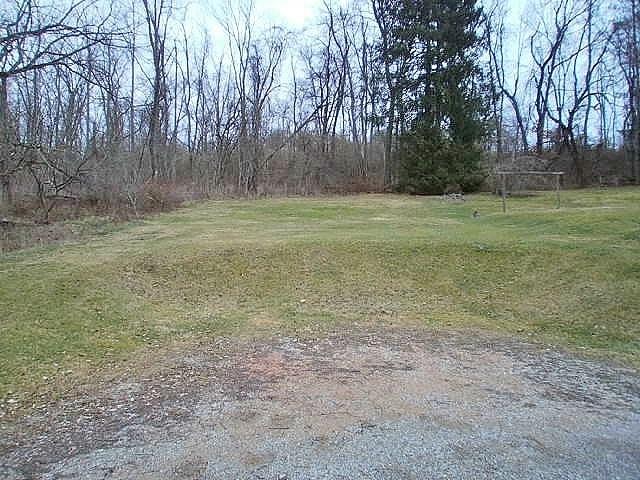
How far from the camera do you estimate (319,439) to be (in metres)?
2.85

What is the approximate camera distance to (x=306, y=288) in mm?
6855

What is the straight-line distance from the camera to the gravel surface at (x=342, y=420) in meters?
2.56

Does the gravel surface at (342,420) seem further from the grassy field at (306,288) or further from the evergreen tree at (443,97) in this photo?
the evergreen tree at (443,97)

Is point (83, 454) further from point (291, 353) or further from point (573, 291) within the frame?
point (573, 291)

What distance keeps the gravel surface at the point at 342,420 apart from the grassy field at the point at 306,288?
768mm

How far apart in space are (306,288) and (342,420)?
12.5 ft

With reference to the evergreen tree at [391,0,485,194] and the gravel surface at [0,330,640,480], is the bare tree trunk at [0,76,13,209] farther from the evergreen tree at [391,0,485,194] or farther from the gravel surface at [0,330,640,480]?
the evergreen tree at [391,0,485,194]

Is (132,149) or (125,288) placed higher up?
(132,149)

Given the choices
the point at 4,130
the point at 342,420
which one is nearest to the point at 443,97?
the point at 4,130

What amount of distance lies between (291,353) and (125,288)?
3.01 meters

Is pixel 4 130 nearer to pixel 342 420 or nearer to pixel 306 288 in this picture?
pixel 306 288

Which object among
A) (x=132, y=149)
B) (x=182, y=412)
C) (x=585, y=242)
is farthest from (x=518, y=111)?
(x=182, y=412)

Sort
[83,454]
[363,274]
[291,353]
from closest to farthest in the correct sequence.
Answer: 1. [83,454]
2. [291,353]
3. [363,274]

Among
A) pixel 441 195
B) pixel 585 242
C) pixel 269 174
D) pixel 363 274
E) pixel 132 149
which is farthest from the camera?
pixel 269 174
